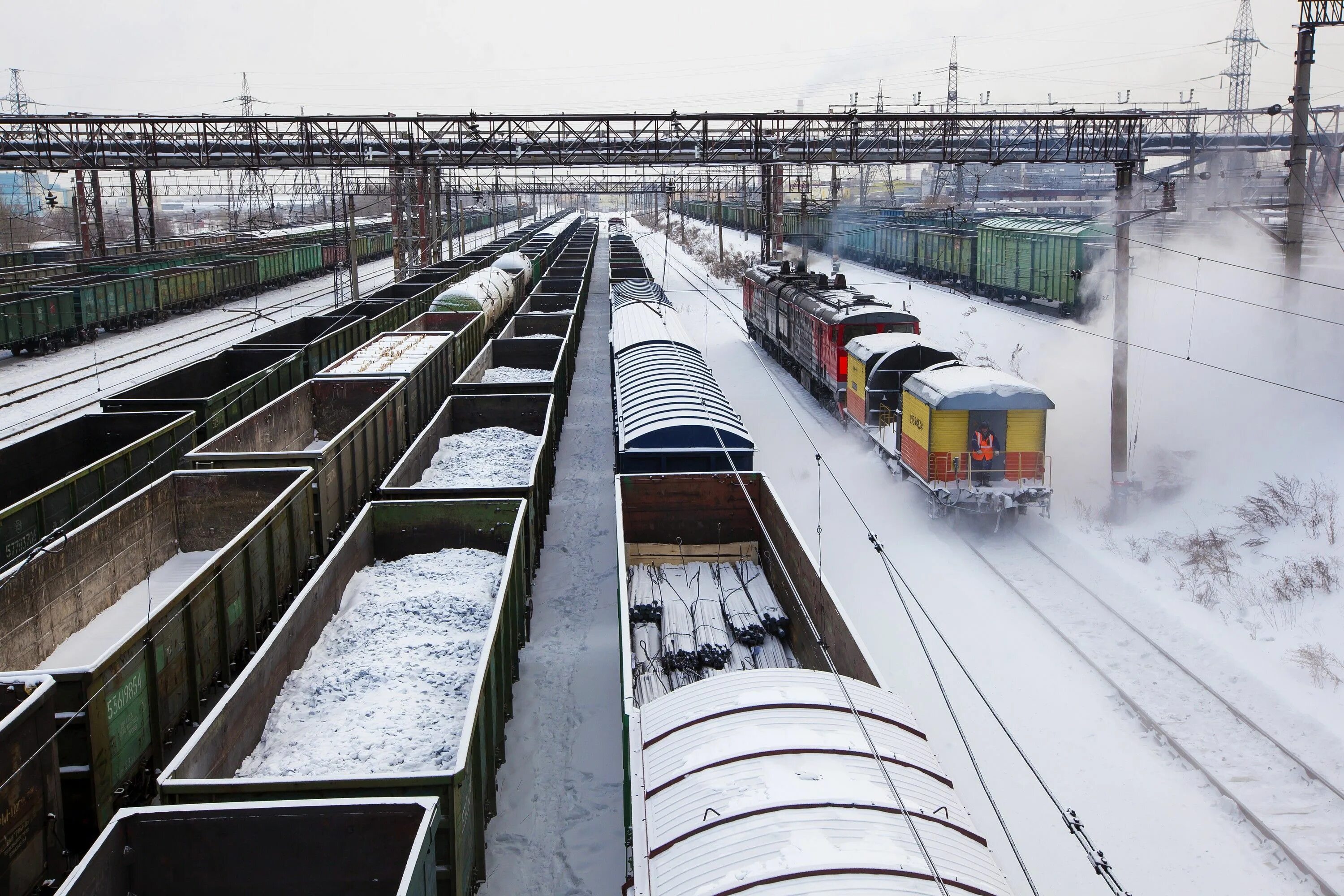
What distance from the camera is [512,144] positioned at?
34375 mm

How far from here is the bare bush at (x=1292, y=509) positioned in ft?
54.1

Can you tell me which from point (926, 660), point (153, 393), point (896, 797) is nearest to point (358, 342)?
point (153, 393)

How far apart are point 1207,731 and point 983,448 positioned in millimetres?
7486

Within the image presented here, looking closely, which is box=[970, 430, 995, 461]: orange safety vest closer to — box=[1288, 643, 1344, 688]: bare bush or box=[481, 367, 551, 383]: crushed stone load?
box=[1288, 643, 1344, 688]: bare bush

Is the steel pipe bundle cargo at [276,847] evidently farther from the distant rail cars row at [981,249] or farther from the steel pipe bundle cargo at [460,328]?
the steel pipe bundle cargo at [460,328]

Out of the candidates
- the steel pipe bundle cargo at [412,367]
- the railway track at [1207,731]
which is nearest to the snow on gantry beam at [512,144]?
the steel pipe bundle cargo at [412,367]

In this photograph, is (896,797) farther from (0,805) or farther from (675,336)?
(675,336)

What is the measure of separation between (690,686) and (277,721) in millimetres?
3885

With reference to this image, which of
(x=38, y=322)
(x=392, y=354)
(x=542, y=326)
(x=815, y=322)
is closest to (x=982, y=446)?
(x=815, y=322)

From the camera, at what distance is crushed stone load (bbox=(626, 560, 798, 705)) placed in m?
11.0

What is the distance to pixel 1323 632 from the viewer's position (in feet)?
43.7

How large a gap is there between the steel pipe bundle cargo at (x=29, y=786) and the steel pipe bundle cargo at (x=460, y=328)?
63.5ft

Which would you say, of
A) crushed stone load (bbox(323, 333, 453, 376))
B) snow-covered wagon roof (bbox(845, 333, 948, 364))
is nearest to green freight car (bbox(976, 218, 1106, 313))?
snow-covered wagon roof (bbox(845, 333, 948, 364))

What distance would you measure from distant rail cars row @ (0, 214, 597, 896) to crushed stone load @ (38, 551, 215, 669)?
0.03 m
